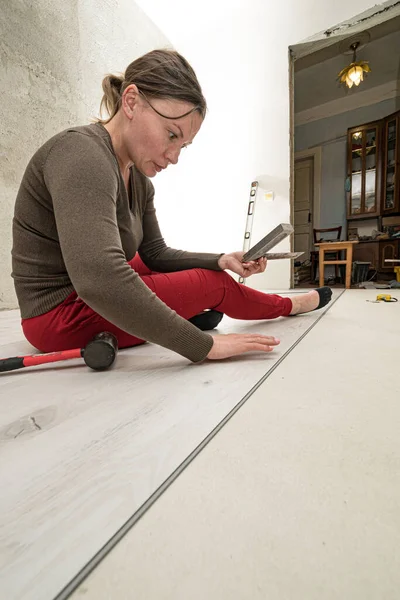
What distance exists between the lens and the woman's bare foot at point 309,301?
1.40 metres

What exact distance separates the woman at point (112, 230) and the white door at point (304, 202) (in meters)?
5.49

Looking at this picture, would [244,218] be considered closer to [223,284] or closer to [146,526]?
[223,284]

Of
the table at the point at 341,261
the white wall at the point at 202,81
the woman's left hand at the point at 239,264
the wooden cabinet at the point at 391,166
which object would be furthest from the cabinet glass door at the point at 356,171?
the woman's left hand at the point at 239,264

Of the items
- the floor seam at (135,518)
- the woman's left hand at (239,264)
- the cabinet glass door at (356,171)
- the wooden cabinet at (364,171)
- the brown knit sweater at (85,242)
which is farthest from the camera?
the cabinet glass door at (356,171)

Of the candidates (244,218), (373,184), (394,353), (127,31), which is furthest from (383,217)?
(394,353)

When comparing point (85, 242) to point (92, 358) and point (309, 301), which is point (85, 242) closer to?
point (92, 358)

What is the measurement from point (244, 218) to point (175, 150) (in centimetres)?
264

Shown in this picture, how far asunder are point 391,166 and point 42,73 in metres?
4.88

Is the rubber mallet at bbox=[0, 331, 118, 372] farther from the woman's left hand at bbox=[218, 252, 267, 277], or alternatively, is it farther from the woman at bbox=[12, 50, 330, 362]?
the woman's left hand at bbox=[218, 252, 267, 277]

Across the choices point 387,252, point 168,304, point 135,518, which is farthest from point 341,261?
point 135,518

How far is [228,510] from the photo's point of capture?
0.32 metres

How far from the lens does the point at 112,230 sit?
0.61 metres

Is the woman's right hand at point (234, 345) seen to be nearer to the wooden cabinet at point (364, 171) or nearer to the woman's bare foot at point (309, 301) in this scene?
the woman's bare foot at point (309, 301)

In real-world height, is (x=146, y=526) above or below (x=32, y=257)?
below
